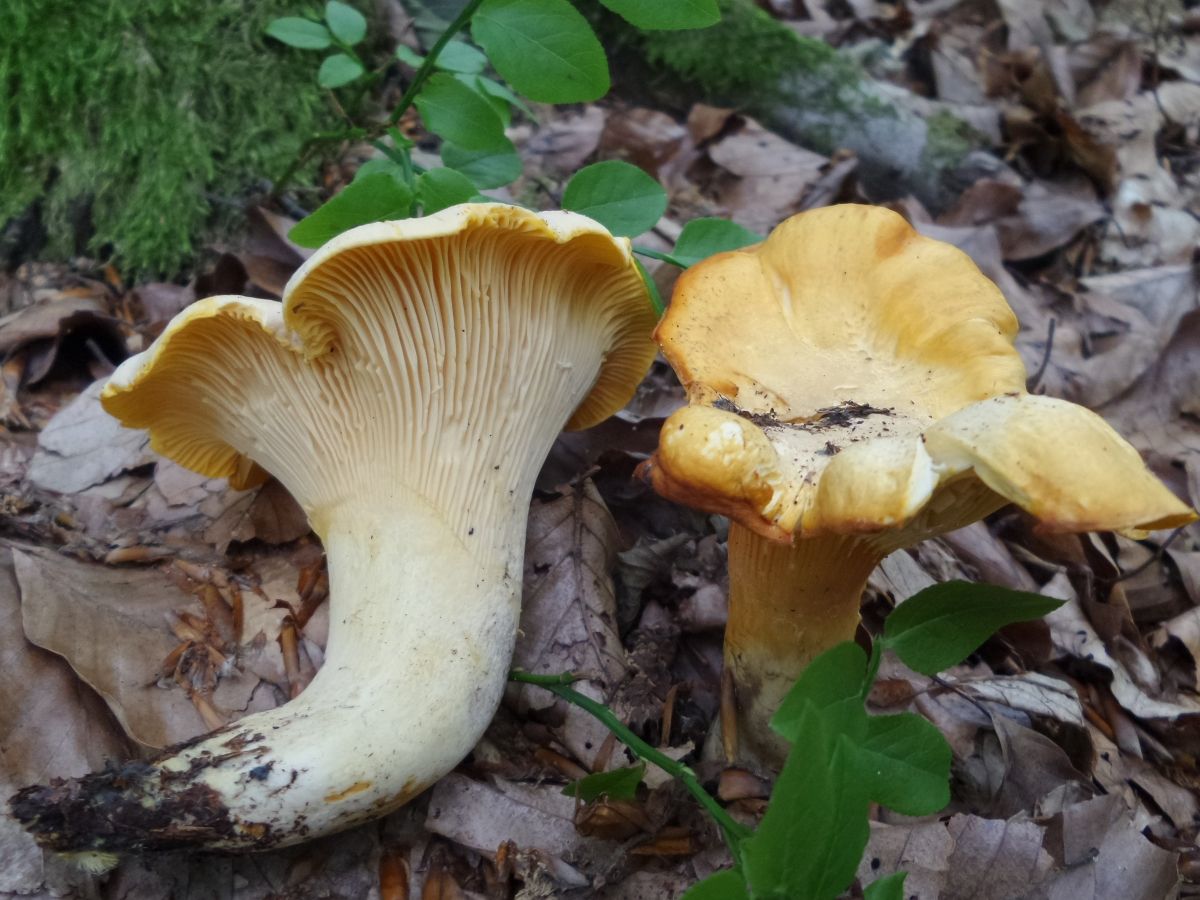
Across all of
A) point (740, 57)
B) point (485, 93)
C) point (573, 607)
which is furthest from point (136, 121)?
point (740, 57)

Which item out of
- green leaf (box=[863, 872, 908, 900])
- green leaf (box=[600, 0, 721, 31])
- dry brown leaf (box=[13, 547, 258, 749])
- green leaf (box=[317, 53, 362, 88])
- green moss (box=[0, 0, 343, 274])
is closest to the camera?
green leaf (box=[863, 872, 908, 900])

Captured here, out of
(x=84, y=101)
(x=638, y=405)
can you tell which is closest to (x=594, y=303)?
(x=638, y=405)

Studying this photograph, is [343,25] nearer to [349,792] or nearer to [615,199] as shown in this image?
[615,199]

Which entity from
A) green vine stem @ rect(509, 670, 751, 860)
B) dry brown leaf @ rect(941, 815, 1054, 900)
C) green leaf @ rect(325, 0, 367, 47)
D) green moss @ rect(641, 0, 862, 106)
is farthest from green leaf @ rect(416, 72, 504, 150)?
green moss @ rect(641, 0, 862, 106)

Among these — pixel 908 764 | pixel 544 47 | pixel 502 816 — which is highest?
pixel 544 47

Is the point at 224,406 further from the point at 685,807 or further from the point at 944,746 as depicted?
the point at 944,746

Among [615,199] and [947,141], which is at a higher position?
[615,199]

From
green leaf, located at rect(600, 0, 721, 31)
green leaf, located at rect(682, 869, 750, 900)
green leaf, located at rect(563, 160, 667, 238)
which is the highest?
green leaf, located at rect(600, 0, 721, 31)

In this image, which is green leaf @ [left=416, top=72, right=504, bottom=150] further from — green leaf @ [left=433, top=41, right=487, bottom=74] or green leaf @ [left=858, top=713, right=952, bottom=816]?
green leaf @ [left=858, top=713, right=952, bottom=816]
